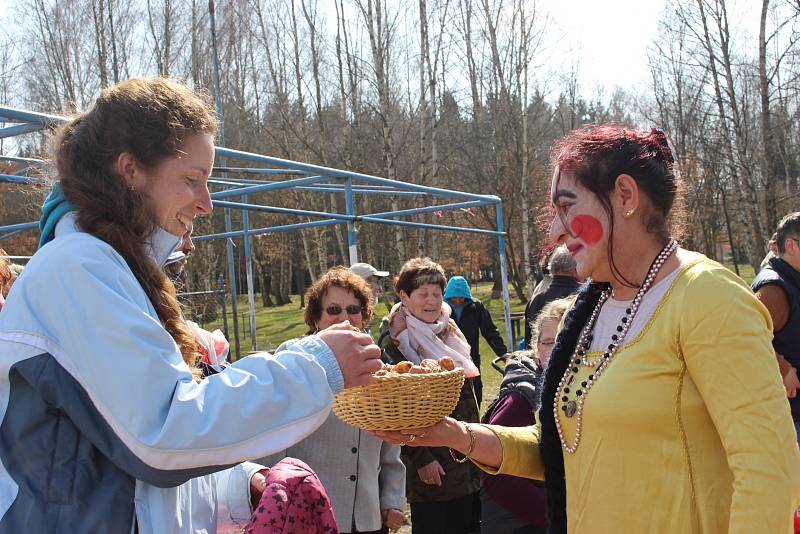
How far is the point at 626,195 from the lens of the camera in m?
1.76

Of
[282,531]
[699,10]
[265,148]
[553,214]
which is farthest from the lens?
[265,148]

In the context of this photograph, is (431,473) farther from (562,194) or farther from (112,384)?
(112,384)

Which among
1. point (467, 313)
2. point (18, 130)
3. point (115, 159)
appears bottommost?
point (467, 313)

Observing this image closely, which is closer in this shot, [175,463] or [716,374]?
[175,463]

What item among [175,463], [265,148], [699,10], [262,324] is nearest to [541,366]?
[175,463]

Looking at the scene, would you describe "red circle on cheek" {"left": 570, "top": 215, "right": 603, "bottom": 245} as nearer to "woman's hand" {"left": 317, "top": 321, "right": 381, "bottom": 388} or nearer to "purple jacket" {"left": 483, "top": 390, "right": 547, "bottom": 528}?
"woman's hand" {"left": 317, "top": 321, "right": 381, "bottom": 388}

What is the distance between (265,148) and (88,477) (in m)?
26.7

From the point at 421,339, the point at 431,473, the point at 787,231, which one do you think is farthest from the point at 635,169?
the point at 787,231

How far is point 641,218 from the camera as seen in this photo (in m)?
Answer: 1.77

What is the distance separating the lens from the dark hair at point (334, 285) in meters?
3.45

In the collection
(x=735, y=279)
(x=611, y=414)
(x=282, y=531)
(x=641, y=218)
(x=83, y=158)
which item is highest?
(x=83, y=158)

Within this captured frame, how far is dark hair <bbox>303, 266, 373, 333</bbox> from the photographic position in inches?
136

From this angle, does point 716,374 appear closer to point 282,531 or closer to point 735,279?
point 735,279

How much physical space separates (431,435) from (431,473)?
1749mm
